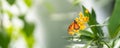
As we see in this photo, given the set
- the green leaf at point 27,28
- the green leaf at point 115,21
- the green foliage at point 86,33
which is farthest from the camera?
the green foliage at point 86,33

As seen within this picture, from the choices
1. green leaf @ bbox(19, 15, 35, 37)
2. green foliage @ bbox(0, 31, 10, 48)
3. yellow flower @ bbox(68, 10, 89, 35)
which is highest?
yellow flower @ bbox(68, 10, 89, 35)

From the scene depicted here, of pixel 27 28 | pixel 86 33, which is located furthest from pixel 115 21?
pixel 27 28

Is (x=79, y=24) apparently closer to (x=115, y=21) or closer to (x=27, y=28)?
(x=115, y=21)

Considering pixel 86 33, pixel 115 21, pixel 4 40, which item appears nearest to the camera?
pixel 4 40

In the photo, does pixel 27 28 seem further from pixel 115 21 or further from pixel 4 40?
pixel 115 21

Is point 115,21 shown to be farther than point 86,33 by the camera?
No

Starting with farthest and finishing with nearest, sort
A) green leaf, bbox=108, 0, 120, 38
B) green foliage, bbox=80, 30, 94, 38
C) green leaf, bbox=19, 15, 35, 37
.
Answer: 1. green foliage, bbox=80, 30, 94, 38
2. green leaf, bbox=108, 0, 120, 38
3. green leaf, bbox=19, 15, 35, 37

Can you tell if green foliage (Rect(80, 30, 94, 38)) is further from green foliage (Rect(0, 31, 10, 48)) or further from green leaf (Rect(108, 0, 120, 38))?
green foliage (Rect(0, 31, 10, 48))

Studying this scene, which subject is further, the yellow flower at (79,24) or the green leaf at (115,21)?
the yellow flower at (79,24)

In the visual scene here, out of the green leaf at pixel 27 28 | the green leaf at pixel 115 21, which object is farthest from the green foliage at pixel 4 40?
the green leaf at pixel 115 21

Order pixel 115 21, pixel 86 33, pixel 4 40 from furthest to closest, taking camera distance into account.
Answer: pixel 86 33 → pixel 115 21 → pixel 4 40

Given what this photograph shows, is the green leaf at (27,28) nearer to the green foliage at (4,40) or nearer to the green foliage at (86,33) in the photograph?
the green foliage at (4,40)

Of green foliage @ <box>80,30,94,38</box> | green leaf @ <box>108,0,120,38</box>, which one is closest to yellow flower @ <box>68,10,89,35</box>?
green foliage @ <box>80,30,94,38</box>
